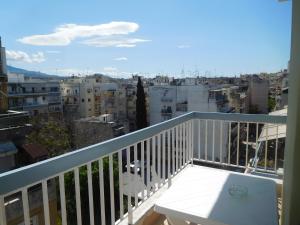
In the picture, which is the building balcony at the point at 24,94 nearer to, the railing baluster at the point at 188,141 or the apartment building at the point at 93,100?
the apartment building at the point at 93,100

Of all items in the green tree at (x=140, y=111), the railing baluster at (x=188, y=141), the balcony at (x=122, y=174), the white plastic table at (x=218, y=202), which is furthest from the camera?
the green tree at (x=140, y=111)

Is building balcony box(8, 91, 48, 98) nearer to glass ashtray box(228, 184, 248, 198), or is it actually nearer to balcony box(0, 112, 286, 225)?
balcony box(0, 112, 286, 225)

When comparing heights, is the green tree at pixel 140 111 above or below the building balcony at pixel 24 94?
below

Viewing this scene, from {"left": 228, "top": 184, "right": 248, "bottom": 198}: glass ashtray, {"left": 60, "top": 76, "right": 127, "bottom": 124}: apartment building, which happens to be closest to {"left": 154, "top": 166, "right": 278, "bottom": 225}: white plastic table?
{"left": 228, "top": 184, "right": 248, "bottom": 198}: glass ashtray

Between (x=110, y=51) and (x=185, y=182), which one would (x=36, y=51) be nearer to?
(x=110, y=51)

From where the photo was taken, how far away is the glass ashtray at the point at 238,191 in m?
1.68

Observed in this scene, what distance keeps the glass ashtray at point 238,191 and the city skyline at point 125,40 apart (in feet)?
24.0

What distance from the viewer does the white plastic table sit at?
1.45 meters

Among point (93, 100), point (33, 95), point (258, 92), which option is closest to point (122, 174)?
point (258, 92)

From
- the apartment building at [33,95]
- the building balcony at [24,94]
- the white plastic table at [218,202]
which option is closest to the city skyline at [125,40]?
the apartment building at [33,95]

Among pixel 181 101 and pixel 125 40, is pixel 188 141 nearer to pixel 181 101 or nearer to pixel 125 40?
pixel 181 101

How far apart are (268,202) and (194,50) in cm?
3352

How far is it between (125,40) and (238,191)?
42.0 meters

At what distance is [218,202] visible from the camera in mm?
1627
